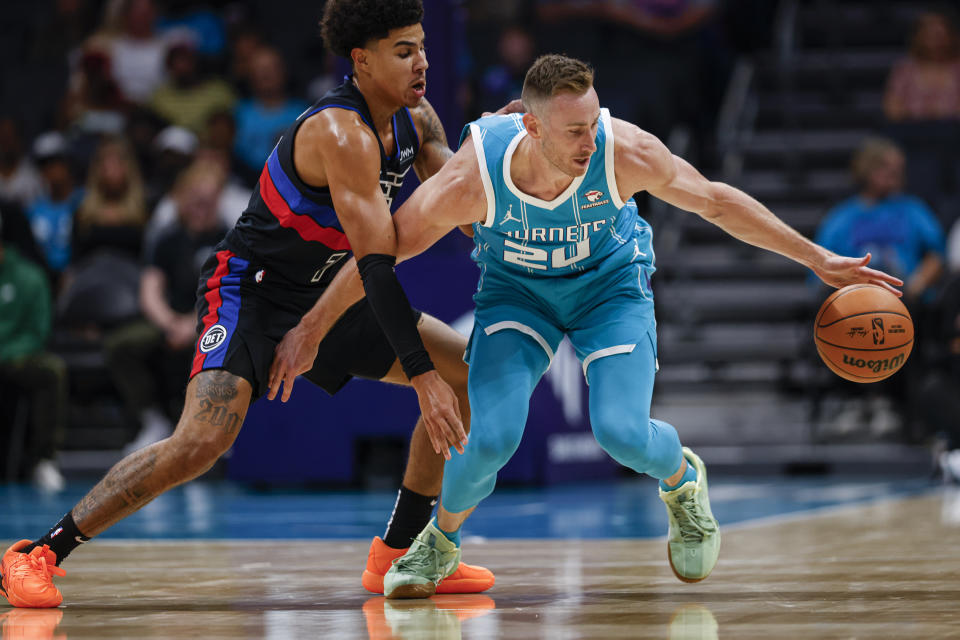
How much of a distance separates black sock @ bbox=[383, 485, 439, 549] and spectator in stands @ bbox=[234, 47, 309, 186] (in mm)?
6947

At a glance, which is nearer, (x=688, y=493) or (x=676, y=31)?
(x=688, y=493)

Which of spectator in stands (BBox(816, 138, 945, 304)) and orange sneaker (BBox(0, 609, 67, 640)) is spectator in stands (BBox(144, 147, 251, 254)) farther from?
orange sneaker (BBox(0, 609, 67, 640))

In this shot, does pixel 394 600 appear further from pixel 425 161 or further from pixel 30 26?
pixel 30 26

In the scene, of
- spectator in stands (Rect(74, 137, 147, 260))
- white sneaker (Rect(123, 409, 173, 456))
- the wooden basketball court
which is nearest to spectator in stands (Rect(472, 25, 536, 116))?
spectator in stands (Rect(74, 137, 147, 260))

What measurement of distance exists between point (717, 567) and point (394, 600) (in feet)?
4.17

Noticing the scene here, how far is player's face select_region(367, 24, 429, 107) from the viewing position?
399 centimetres

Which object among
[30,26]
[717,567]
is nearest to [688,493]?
[717,567]

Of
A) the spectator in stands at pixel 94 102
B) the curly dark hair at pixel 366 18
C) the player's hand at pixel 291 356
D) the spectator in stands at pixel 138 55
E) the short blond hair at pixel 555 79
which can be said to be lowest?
the player's hand at pixel 291 356

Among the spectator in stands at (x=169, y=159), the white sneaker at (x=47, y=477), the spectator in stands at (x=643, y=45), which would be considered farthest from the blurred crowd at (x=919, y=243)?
the white sneaker at (x=47, y=477)

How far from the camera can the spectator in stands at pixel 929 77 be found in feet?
34.1

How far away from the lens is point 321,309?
4.04 meters

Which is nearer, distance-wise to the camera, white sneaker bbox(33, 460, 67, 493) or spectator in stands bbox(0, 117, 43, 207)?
white sneaker bbox(33, 460, 67, 493)

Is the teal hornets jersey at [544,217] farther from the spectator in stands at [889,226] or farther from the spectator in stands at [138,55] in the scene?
the spectator in stands at [138,55]

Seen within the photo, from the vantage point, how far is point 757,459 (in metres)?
9.36
